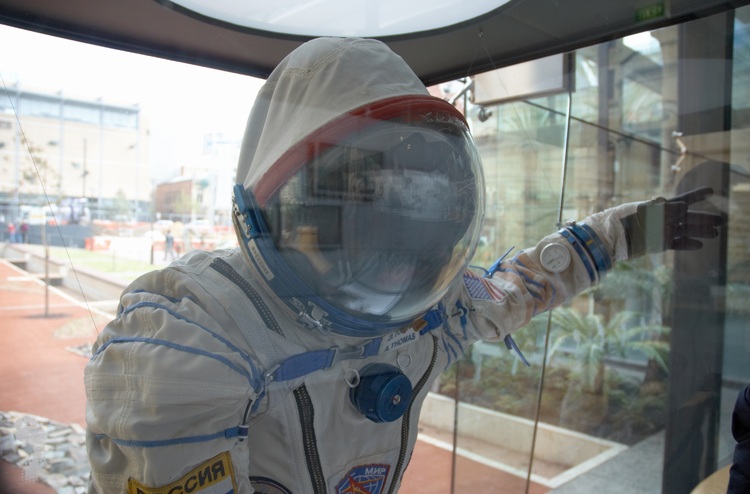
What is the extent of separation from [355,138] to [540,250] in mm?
619

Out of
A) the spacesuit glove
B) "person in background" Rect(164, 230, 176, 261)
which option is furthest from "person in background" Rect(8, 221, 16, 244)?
the spacesuit glove

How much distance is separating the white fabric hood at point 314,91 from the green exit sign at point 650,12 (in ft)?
1.81

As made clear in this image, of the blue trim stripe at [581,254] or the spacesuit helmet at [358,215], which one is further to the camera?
the blue trim stripe at [581,254]

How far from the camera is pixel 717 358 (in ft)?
4.78

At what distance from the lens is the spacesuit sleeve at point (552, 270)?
1.17 m

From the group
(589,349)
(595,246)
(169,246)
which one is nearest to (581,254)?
(595,246)

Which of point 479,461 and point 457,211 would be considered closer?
point 457,211

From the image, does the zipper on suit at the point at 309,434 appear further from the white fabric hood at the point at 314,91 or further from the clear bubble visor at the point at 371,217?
the white fabric hood at the point at 314,91

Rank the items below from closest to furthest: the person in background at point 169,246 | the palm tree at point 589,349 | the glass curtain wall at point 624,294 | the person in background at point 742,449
→ 1. the person in background at point 742,449
2. the person in background at point 169,246
3. the glass curtain wall at point 624,294
4. the palm tree at point 589,349

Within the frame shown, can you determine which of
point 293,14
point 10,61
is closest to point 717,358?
point 293,14

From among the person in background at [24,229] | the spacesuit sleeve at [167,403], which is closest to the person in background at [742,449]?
the spacesuit sleeve at [167,403]

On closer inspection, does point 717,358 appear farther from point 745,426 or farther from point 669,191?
point 745,426

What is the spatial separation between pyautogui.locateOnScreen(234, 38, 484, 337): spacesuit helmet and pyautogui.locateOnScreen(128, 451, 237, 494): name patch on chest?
223mm

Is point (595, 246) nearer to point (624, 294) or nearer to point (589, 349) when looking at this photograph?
point (624, 294)
